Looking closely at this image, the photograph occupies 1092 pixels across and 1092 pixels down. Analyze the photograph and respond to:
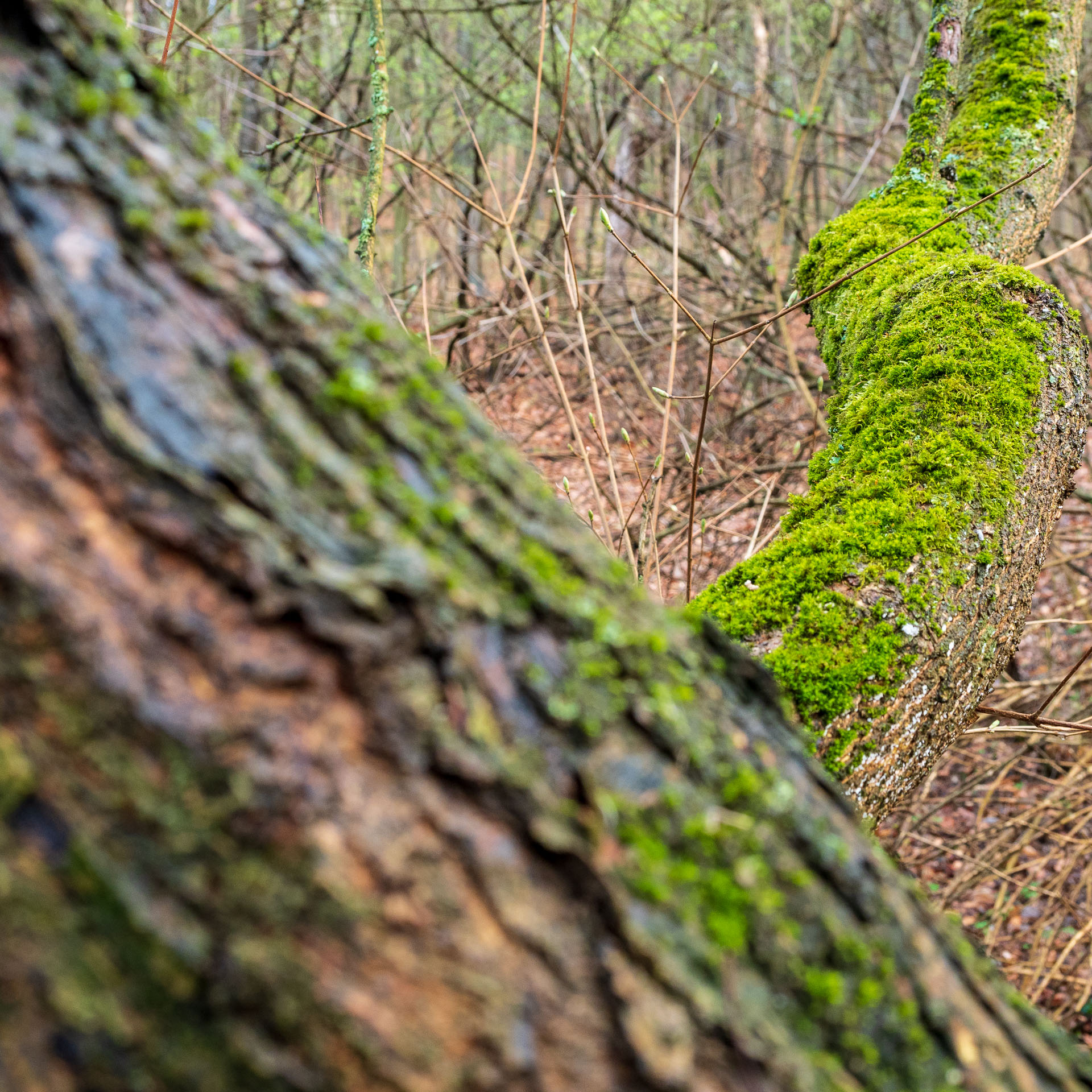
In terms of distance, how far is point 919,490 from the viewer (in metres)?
1.63

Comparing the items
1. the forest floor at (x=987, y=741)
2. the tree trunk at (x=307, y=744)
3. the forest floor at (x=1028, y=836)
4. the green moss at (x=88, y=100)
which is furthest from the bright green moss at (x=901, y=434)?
the forest floor at (x=1028, y=836)

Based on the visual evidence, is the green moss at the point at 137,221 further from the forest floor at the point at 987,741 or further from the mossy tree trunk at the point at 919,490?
the forest floor at the point at 987,741

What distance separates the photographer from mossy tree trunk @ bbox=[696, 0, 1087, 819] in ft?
4.74

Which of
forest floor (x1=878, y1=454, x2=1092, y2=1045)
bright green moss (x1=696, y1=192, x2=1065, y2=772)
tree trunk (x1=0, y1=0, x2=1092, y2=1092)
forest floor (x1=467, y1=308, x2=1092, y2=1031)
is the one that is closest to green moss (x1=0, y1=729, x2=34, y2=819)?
tree trunk (x1=0, y1=0, x2=1092, y2=1092)

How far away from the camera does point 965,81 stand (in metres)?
2.76

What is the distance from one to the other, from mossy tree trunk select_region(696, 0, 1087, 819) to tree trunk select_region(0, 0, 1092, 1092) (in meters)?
0.71

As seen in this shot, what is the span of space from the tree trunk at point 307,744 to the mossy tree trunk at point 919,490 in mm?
712

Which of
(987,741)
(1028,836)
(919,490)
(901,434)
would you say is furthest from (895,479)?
(987,741)

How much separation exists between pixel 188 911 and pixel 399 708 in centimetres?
20

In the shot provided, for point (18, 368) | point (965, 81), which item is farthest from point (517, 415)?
point (18, 368)

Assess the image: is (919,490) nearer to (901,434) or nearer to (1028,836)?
(901,434)

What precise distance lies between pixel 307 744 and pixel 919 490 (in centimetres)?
142

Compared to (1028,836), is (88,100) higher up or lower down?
lower down

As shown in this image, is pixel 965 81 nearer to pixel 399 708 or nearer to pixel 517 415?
pixel 399 708
